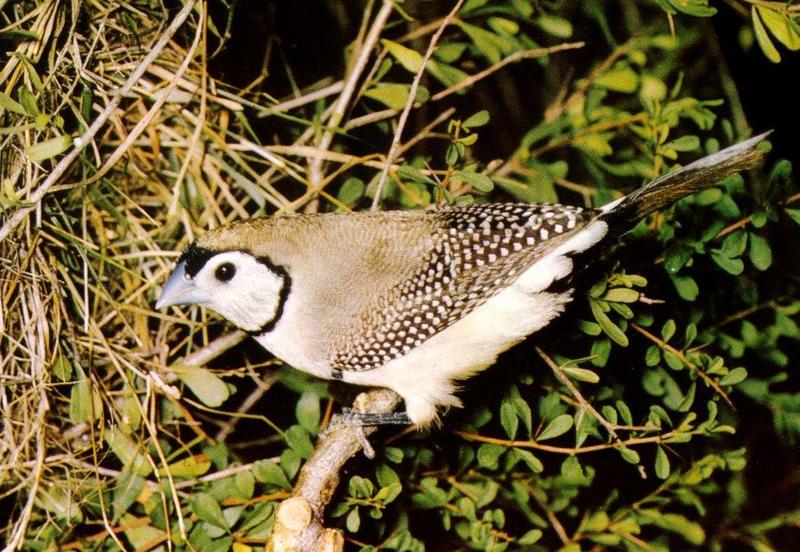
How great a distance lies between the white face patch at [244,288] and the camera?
4.70 ft

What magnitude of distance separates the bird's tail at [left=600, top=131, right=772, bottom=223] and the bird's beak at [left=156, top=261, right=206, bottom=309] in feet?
2.69

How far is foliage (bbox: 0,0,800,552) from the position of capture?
1409mm

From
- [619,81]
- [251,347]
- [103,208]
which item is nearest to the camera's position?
[103,208]

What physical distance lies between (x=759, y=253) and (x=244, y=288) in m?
1.06

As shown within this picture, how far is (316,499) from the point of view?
128cm

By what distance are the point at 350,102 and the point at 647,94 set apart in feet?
2.88

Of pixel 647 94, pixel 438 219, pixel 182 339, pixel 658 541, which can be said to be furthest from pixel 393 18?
pixel 658 541

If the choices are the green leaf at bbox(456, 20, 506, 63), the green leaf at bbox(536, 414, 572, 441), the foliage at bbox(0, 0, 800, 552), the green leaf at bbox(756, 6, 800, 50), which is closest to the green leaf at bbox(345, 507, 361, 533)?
the foliage at bbox(0, 0, 800, 552)

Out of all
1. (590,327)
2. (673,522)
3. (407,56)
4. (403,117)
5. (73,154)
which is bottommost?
(673,522)

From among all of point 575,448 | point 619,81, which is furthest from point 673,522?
point 619,81

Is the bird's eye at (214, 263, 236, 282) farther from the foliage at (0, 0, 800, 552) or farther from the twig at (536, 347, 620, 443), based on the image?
the twig at (536, 347, 620, 443)

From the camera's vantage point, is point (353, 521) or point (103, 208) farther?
point (103, 208)

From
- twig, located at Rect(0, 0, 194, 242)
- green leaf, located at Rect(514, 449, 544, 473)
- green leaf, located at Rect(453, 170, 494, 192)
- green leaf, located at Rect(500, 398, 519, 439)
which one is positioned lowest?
green leaf, located at Rect(514, 449, 544, 473)

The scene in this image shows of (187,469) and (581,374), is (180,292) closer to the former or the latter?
(187,469)
